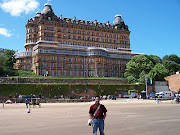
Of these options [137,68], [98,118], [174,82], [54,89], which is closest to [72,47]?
[54,89]

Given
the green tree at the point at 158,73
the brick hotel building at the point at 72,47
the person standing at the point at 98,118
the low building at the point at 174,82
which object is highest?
the brick hotel building at the point at 72,47

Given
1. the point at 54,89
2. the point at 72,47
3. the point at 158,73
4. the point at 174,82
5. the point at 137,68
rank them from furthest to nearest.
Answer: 1. the point at 72,47
2. the point at 137,68
3. the point at 158,73
4. the point at 174,82
5. the point at 54,89

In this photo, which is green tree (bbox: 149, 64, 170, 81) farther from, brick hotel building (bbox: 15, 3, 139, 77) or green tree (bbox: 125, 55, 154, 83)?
brick hotel building (bbox: 15, 3, 139, 77)

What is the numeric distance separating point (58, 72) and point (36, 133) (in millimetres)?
62586

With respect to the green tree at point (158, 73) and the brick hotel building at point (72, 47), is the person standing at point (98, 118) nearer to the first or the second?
the brick hotel building at point (72, 47)

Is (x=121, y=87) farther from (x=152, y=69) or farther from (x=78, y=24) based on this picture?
(x=78, y=24)

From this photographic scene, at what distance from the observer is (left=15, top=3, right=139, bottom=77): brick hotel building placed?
241ft

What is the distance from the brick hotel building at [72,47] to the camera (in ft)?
241

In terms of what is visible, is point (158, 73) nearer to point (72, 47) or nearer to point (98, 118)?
point (72, 47)

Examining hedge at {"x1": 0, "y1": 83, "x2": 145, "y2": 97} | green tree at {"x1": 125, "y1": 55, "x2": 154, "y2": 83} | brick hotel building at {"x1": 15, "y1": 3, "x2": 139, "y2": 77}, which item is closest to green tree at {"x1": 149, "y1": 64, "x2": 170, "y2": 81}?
green tree at {"x1": 125, "y1": 55, "x2": 154, "y2": 83}

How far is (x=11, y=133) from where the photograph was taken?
11836mm

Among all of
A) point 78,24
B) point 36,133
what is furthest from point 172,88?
point 36,133

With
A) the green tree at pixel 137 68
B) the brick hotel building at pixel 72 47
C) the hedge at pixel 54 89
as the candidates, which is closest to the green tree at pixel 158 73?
the green tree at pixel 137 68

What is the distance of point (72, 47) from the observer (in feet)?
253
